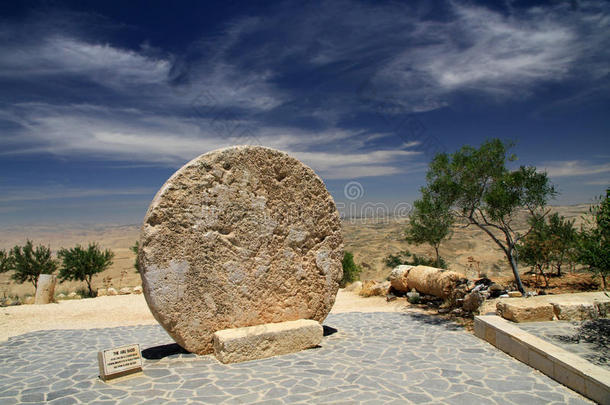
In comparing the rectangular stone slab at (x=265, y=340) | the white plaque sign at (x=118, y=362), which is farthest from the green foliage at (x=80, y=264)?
the rectangular stone slab at (x=265, y=340)

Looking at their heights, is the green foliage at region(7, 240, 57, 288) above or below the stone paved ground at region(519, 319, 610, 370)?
above

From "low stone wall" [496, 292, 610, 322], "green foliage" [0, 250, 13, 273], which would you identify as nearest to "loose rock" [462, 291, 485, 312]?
"low stone wall" [496, 292, 610, 322]

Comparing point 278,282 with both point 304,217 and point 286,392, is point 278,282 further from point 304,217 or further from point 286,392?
point 286,392

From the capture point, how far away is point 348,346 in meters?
7.84

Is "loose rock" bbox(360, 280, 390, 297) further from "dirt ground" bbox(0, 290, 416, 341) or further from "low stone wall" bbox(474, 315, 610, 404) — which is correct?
"low stone wall" bbox(474, 315, 610, 404)

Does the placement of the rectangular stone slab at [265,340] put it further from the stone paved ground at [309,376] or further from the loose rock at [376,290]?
the loose rock at [376,290]

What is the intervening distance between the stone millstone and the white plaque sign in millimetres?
757

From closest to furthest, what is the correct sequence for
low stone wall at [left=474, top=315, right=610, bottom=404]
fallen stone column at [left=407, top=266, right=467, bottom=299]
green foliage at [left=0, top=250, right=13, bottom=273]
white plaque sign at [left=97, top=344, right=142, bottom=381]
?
low stone wall at [left=474, top=315, right=610, bottom=404]
white plaque sign at [left=97, top=344, right=142, bottom=381]
fallen stone column at [left=407, top=266, right=467, bottom=299]
green foliage at [left=0, top=250, right=13, bottom=273]

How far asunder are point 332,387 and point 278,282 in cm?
259

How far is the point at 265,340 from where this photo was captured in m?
7.00

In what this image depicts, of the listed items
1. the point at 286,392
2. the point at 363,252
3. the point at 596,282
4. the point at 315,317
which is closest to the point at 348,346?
the point at 315,317

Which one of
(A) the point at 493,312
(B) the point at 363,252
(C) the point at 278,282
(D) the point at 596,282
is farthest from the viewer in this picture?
(B) the point at 363,252

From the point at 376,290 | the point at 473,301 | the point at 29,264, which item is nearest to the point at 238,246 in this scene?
the point at 473,301

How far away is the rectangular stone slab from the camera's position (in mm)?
6652
